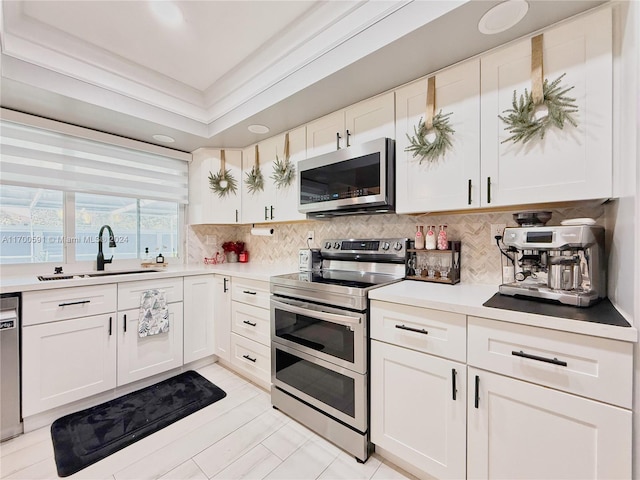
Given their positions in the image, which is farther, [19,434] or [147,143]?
[147,143]

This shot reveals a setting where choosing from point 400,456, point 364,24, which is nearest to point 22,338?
point 400,456

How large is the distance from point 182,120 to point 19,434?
2.54 m

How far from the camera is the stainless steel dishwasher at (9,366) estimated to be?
65.1 inches

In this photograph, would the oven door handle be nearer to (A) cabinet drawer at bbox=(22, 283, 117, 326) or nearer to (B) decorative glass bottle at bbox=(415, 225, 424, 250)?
(B) decorative glass bottle at bbox=(415, 225, 424, 250)

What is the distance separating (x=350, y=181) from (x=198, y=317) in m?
1.92

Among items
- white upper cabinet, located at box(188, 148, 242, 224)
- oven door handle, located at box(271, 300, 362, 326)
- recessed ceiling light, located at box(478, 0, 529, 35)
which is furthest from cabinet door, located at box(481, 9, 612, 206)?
white upper cabinet, located at box(188, 148, 242, 224)

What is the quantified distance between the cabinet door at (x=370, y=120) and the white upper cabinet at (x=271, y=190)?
0.49 m

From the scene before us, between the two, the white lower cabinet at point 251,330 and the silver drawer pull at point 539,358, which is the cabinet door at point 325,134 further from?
the silver drawer pull at point 539,358

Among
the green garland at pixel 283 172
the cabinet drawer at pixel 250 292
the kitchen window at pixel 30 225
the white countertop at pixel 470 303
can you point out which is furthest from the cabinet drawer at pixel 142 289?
the white countertop at pixel 470 303

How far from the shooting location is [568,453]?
991 mm

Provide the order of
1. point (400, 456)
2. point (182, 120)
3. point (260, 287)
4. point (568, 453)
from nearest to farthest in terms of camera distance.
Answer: point (568, 453) < point (400, 456) < point (260, 287) < point (182, 120)

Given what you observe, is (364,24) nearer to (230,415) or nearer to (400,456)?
(400,456)

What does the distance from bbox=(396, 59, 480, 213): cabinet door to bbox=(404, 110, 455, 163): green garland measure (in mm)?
23

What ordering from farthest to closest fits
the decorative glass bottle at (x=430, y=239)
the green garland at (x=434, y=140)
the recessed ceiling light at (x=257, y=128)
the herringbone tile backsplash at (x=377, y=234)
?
the recessed ceiling light at (x=257, y=128), the decorative glass bottle at (x=430, y=239), the herringbone tile backsplash at (x=377, y=234), the green garland at (x=434, y=140)
